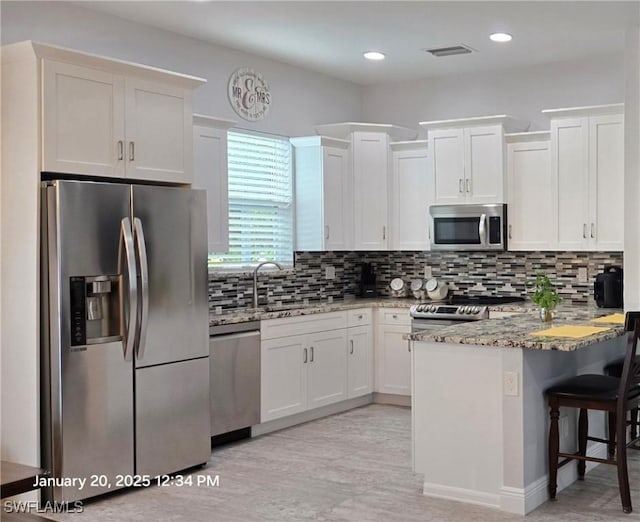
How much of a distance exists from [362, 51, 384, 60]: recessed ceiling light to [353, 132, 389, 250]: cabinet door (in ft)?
2.51

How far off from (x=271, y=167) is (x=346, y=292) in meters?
1.49

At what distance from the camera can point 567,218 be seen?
20.2 ft

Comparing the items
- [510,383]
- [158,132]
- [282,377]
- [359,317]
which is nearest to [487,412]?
[510,383]

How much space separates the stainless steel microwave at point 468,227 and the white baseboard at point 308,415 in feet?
4.65

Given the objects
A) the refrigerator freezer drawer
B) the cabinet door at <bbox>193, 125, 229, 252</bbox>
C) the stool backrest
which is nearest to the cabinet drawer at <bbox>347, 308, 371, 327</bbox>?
the cabinet door at <bbox>193, 125, 229, 252</bbox>

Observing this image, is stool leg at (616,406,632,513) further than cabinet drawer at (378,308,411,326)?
No

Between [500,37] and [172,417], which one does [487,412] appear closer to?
[172,417]

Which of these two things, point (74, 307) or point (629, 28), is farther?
point (629, 28)

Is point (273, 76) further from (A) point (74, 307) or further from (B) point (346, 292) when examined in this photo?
(A) point (74, 307)

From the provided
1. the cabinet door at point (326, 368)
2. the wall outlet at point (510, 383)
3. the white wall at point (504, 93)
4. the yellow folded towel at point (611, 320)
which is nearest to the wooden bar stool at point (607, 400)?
the wall outlet at point (510, 383)

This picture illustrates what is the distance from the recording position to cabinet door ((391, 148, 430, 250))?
6.90 meters

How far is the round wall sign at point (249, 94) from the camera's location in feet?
20.1

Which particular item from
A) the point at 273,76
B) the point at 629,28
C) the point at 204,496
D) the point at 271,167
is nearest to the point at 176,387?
the point at 204,496

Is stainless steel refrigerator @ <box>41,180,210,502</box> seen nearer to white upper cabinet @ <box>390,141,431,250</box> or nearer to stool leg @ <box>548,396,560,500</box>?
stool leg @ <box>548,396,560,500</box>
